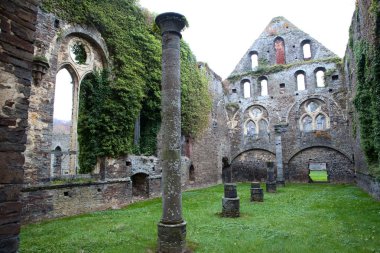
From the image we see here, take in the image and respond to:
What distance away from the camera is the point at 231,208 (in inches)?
337

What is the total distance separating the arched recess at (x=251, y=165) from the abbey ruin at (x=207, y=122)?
79mm

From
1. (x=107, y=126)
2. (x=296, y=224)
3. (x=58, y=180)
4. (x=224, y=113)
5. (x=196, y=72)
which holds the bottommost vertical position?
(x=296, y=224)

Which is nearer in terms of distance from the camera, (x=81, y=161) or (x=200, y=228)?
(x=200, y=228)

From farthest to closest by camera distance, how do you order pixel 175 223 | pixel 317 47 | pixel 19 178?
pixel 317 47, pixel 175 223, pixel 19 178

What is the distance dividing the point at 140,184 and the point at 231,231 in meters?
6.79

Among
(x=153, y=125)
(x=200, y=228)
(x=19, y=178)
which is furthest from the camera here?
(x=153, y=125)

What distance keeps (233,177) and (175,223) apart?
18148 mm

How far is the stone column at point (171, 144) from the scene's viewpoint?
17.4 feet

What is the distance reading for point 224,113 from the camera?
905 inches

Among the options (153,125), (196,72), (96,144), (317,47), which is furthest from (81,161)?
(317,47)

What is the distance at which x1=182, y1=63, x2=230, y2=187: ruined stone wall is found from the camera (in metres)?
17.2

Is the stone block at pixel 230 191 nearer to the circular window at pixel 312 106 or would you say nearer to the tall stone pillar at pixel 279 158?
the tall stone pillar at pixel 279 158

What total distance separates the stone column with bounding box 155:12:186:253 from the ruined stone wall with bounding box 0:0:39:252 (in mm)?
2635

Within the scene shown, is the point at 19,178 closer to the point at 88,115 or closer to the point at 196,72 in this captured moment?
the point at 88,115
